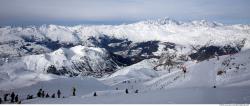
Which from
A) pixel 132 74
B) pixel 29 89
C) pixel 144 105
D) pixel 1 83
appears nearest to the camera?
pixel 144 105

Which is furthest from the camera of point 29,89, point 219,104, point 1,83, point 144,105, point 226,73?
point 1,83

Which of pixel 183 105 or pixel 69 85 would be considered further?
pixel 69 85

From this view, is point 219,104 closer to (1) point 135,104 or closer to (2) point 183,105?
(2) point 183,105

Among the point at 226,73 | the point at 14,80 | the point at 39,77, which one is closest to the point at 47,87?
the point at 39,77

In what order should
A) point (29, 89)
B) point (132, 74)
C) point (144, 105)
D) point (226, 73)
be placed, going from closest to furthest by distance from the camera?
point (144, 105)
point (226, 73)
point (29, 89)
point (132, 74)

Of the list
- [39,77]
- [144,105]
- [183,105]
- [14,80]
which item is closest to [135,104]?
[144,105]

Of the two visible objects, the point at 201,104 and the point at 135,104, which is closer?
the point at 201,104

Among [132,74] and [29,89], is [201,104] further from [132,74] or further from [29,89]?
[132,74]

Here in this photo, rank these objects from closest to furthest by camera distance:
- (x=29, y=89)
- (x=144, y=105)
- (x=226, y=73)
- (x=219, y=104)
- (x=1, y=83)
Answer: (x=219, y=104), (x=144, y=105), (x=226, y=73), (x=29, y=89), (x=1, y=83)
